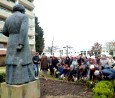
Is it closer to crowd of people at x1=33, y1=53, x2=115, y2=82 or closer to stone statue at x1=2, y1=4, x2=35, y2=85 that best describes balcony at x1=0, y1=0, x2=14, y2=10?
crowd of people at x1=33, y1=53, x2=115, y2=82

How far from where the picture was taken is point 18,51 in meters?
8.27

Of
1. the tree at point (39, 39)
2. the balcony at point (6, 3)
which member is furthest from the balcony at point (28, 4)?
the balcony at point (6, 3)

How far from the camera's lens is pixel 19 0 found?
5644 centimetres

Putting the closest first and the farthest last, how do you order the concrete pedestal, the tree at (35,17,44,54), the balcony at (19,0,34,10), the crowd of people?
the concrete pedestal, the crowd of people, the balcony at (19,0,34,10), the tree at (35,17,44,54)

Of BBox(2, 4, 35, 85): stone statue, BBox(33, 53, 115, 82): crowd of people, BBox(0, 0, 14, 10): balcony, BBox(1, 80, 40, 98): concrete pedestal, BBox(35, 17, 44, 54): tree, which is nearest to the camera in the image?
BBox(1, 80, 40, 98): concrete pedestal

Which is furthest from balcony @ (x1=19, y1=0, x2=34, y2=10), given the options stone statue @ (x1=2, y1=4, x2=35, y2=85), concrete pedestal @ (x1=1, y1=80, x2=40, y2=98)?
concrete pedestal @ (x1=1, y1=80, x2=40, y2=98)

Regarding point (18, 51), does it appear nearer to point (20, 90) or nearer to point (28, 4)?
point (20, 90)

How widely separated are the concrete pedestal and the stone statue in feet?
0.63

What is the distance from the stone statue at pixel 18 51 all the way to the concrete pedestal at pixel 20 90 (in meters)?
0.19

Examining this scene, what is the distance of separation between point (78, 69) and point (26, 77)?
886 centimetres

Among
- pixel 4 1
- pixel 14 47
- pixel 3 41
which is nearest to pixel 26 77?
pixel 14 47

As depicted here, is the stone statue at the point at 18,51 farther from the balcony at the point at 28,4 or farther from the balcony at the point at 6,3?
the balcony at the point at 28,4

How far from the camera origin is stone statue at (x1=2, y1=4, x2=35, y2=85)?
8.21 meters

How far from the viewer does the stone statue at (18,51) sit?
8211 millimetres
